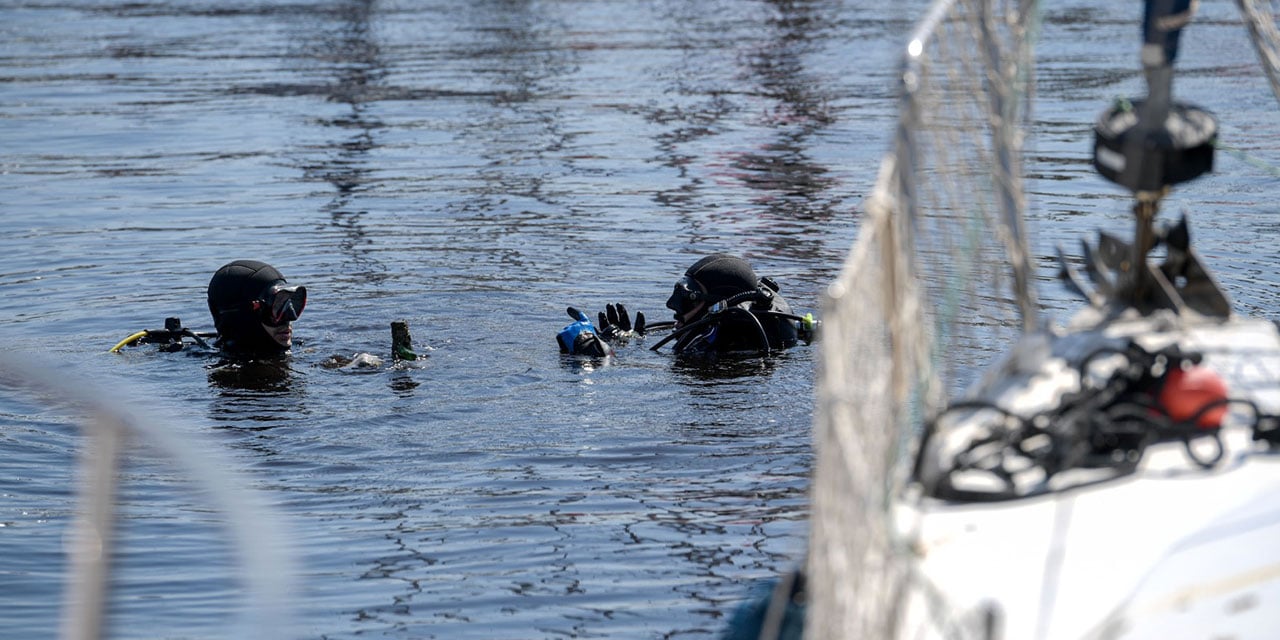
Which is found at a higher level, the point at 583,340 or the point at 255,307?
the point at 255,307

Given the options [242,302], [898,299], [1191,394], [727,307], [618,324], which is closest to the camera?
[898,299]

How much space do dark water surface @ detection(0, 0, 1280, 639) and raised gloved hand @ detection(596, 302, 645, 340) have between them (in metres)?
0.19

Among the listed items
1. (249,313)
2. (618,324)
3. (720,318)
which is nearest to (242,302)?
(249,313)

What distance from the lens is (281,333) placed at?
952 centimetres

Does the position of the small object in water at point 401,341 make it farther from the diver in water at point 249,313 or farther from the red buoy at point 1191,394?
the red buoy at point 1191,394

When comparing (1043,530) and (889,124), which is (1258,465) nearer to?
(1043,530)

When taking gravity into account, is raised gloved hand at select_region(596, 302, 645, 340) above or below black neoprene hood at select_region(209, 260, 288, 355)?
below

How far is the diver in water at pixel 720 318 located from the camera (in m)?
9.12

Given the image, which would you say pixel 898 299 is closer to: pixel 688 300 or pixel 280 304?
pixel 688 300

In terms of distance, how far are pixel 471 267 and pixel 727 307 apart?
3.26 metres

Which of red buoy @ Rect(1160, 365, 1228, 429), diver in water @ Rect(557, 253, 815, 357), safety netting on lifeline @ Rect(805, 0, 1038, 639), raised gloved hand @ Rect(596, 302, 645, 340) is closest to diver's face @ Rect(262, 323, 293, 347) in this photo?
diver in water @ Rect(557, 253, 815, 357)

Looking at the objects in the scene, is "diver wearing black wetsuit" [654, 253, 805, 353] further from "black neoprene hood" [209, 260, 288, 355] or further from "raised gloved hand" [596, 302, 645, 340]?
"black neoprene hood" [209, 260, 288, 355]

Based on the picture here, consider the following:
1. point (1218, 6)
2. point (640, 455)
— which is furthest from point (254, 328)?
point (1218, 6)

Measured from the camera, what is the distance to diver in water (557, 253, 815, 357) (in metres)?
9.12
